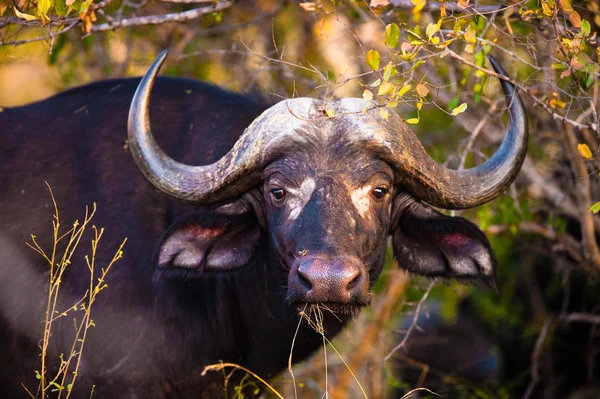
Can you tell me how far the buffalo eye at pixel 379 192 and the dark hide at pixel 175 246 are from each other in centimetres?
1

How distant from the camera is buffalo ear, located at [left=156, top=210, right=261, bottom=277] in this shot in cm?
439

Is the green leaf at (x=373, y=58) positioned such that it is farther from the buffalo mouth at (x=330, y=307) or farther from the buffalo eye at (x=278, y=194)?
the buffalo mouth at (x=330, y=307)

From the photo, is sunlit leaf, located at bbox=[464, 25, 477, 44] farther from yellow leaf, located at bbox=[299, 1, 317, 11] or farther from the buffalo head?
yellow leaf, located at bbox=[299, 1, 317, 11]

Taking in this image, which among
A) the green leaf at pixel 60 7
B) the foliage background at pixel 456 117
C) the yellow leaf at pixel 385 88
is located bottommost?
the foliage background at pixel 456 117

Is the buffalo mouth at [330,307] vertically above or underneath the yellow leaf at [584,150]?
underneath

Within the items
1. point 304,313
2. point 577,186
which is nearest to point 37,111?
point 304,313

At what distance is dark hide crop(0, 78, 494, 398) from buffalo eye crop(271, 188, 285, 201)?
0.01 meters

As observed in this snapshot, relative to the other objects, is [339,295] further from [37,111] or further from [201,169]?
[37,111]

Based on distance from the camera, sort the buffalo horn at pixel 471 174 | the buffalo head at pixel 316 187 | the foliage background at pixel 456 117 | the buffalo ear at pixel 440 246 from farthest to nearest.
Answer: the foliage background at pixel 456 117 < the buffalo ear at pixel 440 246 < the buffalo horn at pixel 471 174 < the buffalo head at pixel 316 187

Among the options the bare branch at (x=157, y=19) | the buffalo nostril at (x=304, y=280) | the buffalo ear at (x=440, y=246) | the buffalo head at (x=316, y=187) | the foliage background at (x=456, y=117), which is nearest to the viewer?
the buffalo nostril at (x=304, y=280)

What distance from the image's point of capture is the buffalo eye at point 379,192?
166 inches

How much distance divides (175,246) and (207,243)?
190 millimetres

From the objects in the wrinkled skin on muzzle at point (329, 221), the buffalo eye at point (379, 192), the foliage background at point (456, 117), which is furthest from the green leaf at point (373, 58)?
the buffalo eye at point (379, 192)

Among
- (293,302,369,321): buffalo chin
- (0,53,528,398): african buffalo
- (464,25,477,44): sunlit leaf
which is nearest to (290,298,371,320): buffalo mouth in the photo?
(293,302,369,321): buffalo chin
